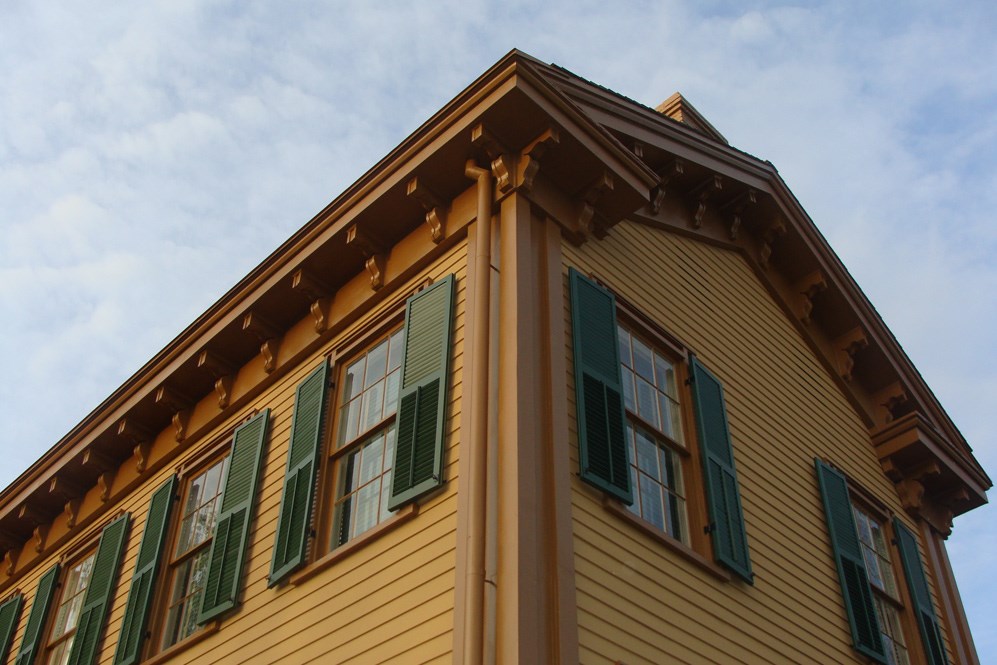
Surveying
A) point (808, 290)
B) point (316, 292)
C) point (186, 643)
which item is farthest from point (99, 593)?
point (808, 290)

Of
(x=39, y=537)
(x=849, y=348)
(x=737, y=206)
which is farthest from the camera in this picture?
(x=39, y=537)

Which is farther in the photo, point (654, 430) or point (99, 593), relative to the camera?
point (99, 593)

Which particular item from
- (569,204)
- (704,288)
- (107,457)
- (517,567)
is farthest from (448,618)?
(107,457)

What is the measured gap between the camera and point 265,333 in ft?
36.4

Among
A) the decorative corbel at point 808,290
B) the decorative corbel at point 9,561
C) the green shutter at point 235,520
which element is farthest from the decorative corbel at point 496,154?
the decorative corbel at point 9,561

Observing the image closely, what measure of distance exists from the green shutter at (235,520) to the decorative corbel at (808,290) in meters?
6.56

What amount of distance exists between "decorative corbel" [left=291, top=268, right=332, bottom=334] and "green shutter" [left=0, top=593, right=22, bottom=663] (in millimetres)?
6471

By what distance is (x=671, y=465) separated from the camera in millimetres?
9047

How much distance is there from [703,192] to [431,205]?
11.9 feet

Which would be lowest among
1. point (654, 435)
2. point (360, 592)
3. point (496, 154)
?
point (360, 592)

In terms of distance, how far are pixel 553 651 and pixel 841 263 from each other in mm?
8383

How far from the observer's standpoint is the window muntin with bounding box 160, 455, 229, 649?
10.4m

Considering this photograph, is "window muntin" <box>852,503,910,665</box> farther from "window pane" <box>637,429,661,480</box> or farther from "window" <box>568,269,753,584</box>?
"window pane" <box>637,429,661,480</box>

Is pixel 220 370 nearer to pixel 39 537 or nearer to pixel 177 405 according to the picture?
pixel 177 405
